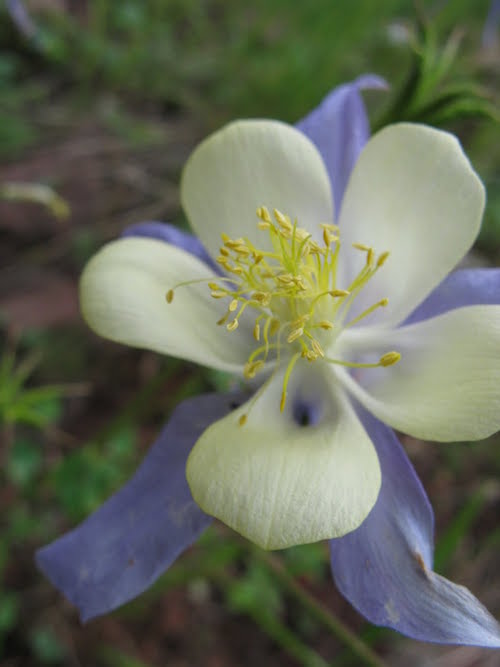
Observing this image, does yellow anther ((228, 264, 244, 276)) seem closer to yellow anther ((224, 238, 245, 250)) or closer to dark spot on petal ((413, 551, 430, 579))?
yellow anther ((224, 238, 245, 250))

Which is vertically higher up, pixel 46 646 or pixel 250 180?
pixel 250 180

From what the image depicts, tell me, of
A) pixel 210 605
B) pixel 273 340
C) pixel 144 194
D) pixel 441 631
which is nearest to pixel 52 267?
pixel 144 194

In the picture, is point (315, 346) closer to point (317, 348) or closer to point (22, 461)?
point (317, 348)

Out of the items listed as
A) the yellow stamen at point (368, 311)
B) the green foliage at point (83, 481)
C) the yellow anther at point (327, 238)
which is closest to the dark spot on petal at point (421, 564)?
the yellow stamen at point (368, 311)

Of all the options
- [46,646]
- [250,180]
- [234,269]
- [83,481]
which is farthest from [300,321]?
[46,646]

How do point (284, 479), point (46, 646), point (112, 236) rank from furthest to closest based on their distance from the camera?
point (112, 236), point (46, 646), point (284, 479)

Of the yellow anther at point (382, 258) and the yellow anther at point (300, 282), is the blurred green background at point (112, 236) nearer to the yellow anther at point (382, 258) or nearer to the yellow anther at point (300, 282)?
the yellow anther at point (300, 282)

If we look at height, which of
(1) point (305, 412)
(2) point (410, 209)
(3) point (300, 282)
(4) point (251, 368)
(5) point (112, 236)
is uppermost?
(2) point (410, 209)
